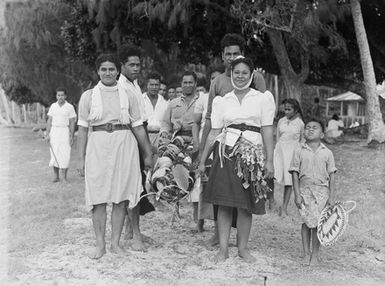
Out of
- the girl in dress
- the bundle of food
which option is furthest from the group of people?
the girl in dress

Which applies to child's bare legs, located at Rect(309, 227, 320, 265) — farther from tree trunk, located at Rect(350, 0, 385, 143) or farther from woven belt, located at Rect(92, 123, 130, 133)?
tree trunk, located at Rect(350, 0, 385, 143)

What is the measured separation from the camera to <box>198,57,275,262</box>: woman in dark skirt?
4.11 metres

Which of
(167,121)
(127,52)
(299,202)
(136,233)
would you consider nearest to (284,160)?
(167,121)

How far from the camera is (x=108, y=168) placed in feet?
13.8

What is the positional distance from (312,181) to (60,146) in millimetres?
6009

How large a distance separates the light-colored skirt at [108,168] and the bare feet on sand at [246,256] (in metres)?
1.08

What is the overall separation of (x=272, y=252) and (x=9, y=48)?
17.9 metres

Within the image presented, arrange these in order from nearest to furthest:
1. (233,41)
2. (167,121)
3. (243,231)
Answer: (243,231)
(233,41)
(167,121)

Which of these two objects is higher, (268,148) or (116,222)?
(268,148)

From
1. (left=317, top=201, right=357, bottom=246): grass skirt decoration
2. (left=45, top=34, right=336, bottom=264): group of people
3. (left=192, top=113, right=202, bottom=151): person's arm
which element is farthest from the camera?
(left=192, top=113, right=202, bottom=151): person's arm

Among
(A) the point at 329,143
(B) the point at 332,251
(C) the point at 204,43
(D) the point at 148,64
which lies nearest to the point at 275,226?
(B) the point at 332,251

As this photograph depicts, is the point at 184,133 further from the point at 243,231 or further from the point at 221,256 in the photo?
the point at 221,256

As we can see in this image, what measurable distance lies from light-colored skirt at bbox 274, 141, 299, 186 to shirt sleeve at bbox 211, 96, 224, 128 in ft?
7.81

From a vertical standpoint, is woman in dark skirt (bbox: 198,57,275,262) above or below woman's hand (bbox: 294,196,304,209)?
above
